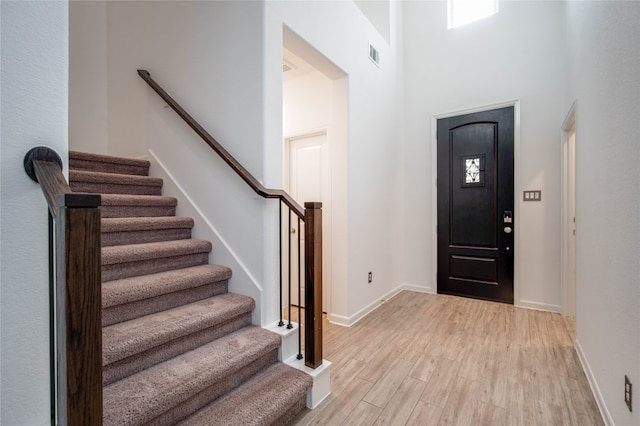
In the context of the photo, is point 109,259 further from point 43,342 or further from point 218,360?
point 218,360

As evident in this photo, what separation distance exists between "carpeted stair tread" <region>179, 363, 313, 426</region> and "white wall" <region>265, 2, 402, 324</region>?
1.31 meters

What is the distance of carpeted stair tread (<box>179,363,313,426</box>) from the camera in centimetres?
141

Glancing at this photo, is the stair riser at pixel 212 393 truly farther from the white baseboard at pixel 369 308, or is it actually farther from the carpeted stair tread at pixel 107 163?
the carpeted stair tread at pixel 107 163

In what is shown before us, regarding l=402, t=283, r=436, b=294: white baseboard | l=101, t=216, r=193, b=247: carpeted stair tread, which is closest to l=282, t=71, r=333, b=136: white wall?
l=101, t=216, r=193, b=247: carpeted stair tread

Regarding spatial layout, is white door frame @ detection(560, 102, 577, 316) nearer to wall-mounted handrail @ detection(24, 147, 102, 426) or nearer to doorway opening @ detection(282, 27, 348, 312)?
doorway opening @ detection(282, 27, 348, 312)

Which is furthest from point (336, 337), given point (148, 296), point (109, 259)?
point (109, 259)

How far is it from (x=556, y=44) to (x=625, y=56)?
2.51 meters

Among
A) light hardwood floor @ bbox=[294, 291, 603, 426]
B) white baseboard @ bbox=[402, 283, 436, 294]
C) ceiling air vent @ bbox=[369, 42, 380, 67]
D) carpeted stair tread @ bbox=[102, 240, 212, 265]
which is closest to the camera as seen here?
light hardwood floor @ bbox=[294, 291, 603, 426]

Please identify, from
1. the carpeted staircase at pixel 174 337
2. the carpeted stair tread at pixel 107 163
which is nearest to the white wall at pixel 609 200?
the carpeted staircase at pixel 174 337

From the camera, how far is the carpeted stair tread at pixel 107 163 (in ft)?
8.17

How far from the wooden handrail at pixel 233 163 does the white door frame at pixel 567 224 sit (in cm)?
299

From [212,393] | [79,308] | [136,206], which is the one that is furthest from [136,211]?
[79,308]

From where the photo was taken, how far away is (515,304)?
349 centimetres

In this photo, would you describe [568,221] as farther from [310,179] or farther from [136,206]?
[136,206]
